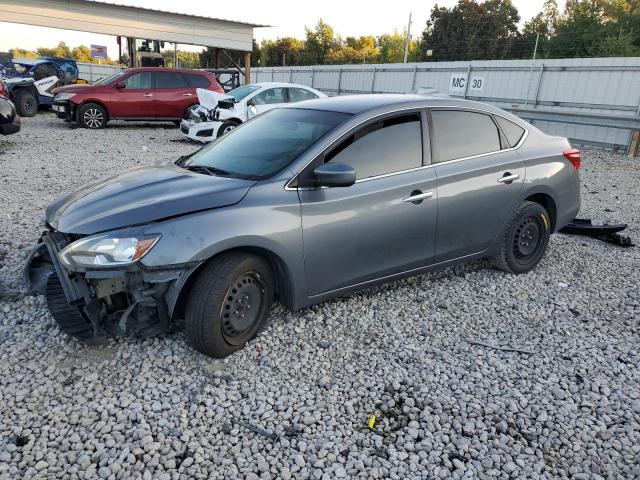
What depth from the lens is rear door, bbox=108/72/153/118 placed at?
47.6ft

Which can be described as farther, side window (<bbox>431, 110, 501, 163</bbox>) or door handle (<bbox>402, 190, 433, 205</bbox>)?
side window (<bbox>431, 110, 501, 163</bbox>)

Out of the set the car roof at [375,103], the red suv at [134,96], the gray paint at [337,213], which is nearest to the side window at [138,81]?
the red suv at [134,96]

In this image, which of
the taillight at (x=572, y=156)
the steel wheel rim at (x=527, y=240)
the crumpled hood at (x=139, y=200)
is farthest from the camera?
the taillight at (x=572, y=156)

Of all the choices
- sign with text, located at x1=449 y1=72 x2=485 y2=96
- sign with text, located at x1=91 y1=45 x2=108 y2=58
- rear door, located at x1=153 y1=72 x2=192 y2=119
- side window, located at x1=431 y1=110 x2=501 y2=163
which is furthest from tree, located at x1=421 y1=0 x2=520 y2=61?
side window, located at x1=431 y1=110 x2=501 y2=163

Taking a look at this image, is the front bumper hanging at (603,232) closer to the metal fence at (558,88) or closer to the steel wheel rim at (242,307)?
the steel wheel rim at (242,307)

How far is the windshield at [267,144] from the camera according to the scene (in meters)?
3.66

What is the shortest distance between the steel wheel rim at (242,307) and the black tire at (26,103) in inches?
647

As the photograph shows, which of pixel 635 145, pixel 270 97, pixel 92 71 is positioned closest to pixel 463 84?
pixel 635 145

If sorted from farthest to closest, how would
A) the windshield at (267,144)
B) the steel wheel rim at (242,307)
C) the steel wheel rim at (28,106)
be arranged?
the steel wheel rim at (28,106) < the windshield at (267,144) < the steel wheel rim at (242,307)

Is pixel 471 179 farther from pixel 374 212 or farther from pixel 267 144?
pixel 267 144

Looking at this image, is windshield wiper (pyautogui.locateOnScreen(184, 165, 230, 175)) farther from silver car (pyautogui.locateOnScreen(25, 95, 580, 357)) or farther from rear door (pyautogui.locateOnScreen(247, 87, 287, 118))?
rear door (pyautogui.locateOnScreen(247, 87, 287, 118))

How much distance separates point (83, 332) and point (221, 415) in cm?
104

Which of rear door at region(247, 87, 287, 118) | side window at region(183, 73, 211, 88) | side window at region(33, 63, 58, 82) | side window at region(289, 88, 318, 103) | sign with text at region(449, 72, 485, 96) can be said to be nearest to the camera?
rear door at region(247, 87, 287, 118)

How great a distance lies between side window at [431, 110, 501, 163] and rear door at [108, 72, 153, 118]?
1239 centimetres
